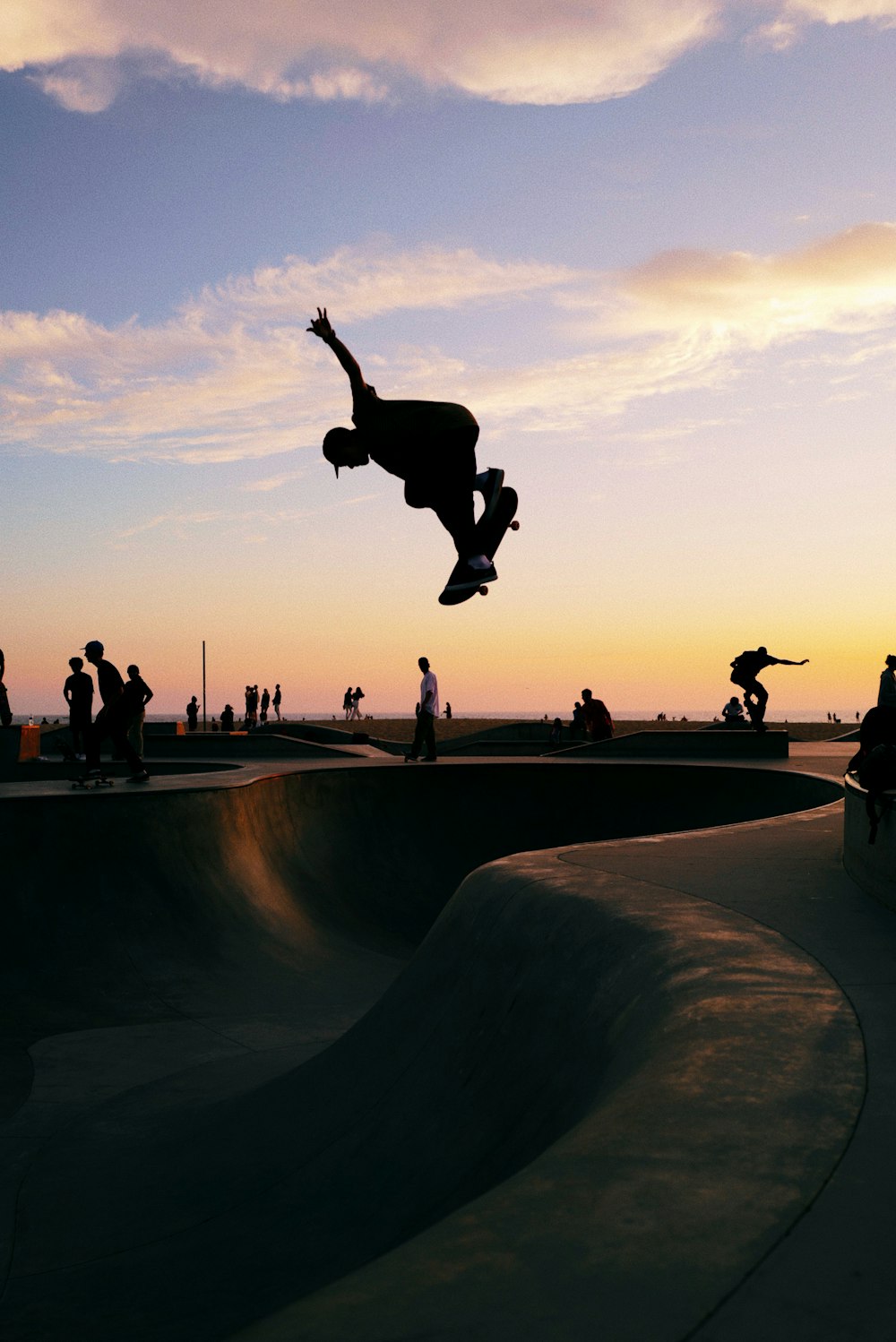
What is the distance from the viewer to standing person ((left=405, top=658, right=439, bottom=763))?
1653 centimetres

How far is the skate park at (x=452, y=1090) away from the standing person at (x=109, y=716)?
866 millimetres

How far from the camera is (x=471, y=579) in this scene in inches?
Result: 434

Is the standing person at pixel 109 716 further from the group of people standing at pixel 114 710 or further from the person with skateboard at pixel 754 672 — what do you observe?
the person with skateboard at pixel 754 672

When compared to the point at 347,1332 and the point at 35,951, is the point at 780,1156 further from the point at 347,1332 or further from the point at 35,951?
the point at 35,951

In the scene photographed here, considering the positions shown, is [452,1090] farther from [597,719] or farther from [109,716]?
[597,719]

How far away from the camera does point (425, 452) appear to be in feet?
35.9

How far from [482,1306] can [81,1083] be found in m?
6.28

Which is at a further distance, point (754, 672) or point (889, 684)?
point (754, 672)

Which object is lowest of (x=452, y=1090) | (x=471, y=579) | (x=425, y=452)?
(x=452, y=1090)

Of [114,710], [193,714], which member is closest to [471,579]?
[114,710]

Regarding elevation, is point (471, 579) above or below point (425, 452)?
below

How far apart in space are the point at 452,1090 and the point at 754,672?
2028cm

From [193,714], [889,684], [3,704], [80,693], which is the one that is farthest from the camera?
[193,714]

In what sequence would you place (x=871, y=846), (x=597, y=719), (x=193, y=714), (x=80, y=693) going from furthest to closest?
(x=193, y=714) < (x=597, y=719) < (x=80, y=693) < (x=871, y=846)
